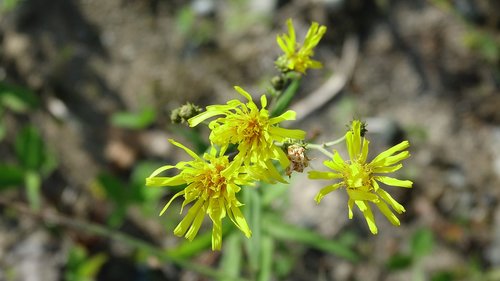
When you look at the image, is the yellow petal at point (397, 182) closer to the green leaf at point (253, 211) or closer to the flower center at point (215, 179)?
the green leaf at point (253, 211)

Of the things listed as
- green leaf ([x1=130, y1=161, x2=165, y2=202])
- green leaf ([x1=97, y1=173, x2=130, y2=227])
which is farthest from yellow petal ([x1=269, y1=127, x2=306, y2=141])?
green leaf ([x1=97, y1=173, x2=130, y2=227])

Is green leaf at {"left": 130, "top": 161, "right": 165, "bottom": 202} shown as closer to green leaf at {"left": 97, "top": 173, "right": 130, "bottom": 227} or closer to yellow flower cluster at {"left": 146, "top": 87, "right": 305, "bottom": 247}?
A: green leaf at {"left": 97, "top": 173, "right": 130, "bottom": 227}

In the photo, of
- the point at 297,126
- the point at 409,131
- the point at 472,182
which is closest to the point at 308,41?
the point at 297,126

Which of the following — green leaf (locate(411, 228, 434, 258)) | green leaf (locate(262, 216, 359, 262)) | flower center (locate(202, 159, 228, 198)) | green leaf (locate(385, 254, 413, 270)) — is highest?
green leaf (locate(411, 228, 434, 258))

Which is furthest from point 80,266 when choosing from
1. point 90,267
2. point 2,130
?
point 2,130

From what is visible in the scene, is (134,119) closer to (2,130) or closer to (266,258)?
(2,130)

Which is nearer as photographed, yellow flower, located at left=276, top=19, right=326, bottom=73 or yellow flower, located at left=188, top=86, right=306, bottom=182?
yellow flower, located at left=188, top=86, right=306, bottom=182
